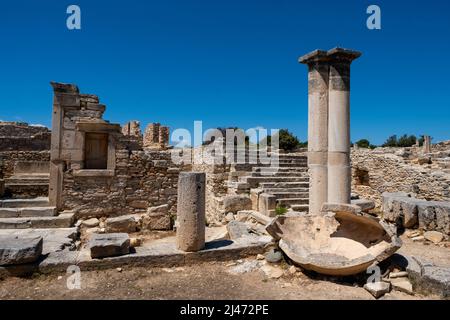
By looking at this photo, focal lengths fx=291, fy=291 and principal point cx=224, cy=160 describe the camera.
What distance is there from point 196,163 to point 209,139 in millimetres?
9078

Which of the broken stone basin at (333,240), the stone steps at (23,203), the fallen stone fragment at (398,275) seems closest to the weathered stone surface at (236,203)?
the broken stone basin at (333,240)

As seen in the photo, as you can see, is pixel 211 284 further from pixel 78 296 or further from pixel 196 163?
pixel 196 163

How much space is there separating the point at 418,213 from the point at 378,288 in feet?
13.0

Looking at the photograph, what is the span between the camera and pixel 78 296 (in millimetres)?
3691

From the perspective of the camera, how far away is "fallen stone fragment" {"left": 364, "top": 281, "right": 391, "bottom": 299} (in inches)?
146

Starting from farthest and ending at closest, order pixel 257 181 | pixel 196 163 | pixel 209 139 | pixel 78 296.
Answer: pixel 209 139
pixel 196 163
pixel 257 181
pixel 78 296

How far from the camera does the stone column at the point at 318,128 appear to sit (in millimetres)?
6375

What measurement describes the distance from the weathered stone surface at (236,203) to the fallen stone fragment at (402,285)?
18.3ft

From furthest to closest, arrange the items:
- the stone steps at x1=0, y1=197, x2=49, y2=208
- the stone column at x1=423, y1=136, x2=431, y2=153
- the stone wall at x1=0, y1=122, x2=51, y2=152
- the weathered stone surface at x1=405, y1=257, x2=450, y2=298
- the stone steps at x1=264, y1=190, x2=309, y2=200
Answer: the stone column at x1=423, y1=136, x2=431, y2=153
the stone wall at x1=0, y1=122, x2=51, y2=152
the stone steps at x1=264, y1=190, x2=309, y2=200
the stone steps at x1=0, y1=197, x2=49, y2=208
the weathered stone surface at x1=405, y1=257, x2=450, y2=298

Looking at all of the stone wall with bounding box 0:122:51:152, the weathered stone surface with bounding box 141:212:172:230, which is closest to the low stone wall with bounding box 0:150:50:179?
the stone wall with bounding box 0:122:51:152

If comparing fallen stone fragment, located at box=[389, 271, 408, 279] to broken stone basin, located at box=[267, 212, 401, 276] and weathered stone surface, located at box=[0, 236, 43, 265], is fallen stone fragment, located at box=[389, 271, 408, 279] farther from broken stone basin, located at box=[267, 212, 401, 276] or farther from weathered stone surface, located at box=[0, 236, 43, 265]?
weathered stone surface, located at box=[0, 236, 43, 265]

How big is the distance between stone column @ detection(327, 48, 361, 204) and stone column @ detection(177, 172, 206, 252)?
9.97 feet

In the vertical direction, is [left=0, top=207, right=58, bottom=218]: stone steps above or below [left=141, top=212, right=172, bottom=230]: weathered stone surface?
above
